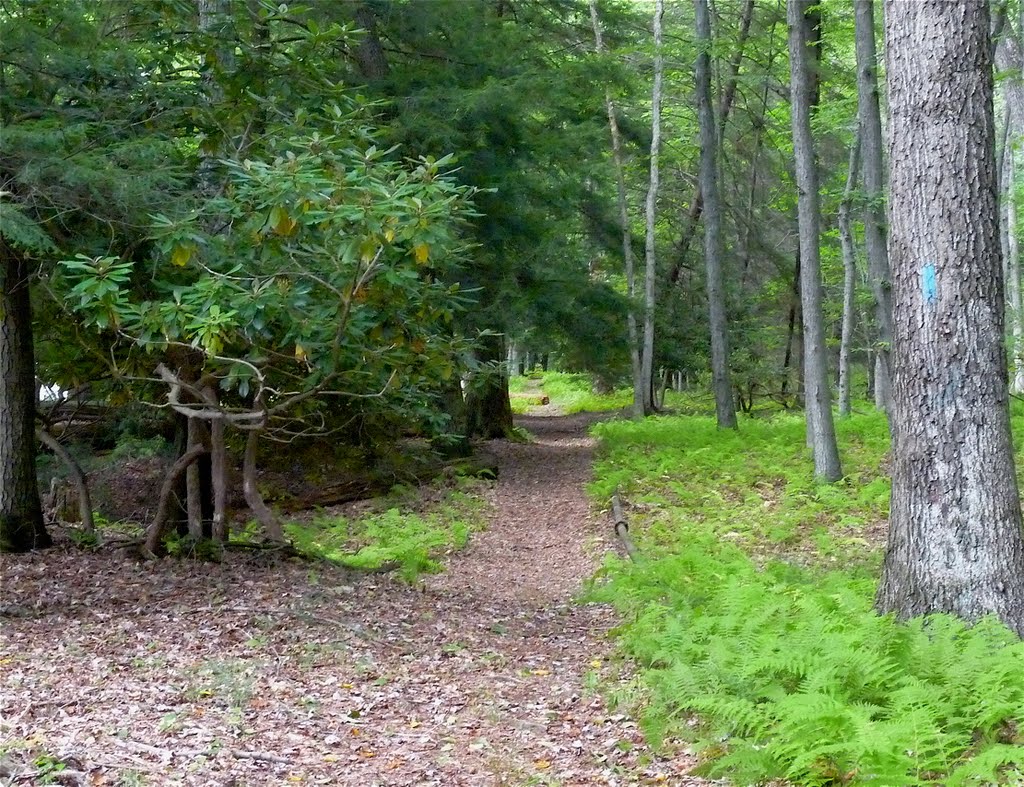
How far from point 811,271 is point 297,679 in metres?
10.1

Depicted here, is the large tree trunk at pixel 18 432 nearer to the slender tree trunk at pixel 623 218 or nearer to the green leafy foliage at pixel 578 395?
the slender tree trunk at pixel 623 218

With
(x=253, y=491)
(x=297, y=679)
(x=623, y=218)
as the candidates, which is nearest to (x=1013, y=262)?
(x=623, y=218)

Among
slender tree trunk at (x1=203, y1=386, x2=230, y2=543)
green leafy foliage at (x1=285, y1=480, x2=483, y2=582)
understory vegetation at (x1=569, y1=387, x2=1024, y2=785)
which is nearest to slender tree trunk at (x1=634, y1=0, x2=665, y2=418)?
green leafy foliage at (x1=285, y1=480, x2=483, y2=582)

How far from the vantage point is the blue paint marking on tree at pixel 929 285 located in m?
5.72

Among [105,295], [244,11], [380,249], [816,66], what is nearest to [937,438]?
[380,249]

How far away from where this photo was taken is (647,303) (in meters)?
21.1

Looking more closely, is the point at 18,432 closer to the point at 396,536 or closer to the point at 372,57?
the point at 396,536

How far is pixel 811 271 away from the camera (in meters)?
13.9

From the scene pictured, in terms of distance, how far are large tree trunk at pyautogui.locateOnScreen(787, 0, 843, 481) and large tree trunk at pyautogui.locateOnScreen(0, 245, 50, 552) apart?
9.73 m

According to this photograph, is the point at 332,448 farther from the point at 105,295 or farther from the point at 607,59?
the point at 607,59

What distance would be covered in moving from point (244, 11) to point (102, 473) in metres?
7.29

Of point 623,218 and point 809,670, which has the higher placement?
point 623,218

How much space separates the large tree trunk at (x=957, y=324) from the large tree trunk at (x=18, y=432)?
6.85 meters

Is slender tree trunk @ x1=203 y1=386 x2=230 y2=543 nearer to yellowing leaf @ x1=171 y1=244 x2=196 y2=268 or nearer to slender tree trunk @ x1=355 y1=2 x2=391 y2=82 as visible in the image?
yellowing leaf @ x1=171 y1=244 x2=196 y2=268
